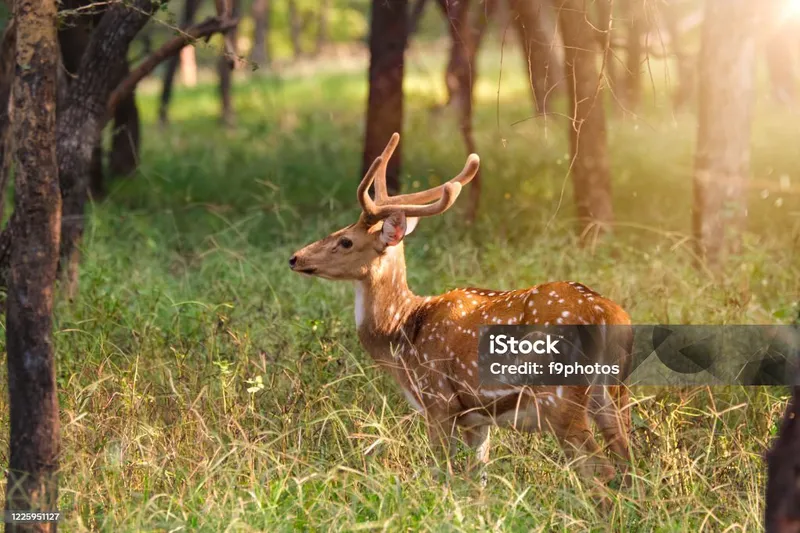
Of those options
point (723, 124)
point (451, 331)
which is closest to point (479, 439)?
point (451, 331)

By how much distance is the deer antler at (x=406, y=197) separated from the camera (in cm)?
603

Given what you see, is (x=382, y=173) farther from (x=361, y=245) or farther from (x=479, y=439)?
(x=479, y=439)

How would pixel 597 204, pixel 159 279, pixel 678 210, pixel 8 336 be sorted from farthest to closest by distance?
pixel 678 210 < pixel 597 204 < pixel 159 279 < pixel 8 336

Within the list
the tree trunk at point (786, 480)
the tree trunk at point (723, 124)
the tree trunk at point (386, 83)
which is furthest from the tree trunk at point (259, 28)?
the tree trunk at point (786, 480)

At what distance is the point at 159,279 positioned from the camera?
8281mm

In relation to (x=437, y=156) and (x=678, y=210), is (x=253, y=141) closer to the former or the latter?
(x=437, y=156)

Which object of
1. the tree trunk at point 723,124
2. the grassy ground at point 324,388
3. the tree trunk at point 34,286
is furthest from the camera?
the tree trunk at point 723,124

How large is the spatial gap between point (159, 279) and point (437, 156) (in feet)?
22.8

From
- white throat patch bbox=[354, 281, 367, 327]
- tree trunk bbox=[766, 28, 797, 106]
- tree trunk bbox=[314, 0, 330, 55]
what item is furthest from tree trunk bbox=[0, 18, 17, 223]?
tree trunk bbox=[314, 0, 330, 55]

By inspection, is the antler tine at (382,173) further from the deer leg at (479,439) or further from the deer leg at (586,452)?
the deer leg at (586,452)

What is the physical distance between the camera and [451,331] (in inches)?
227

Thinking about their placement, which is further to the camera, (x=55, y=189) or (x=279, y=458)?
(x=279, y=458)

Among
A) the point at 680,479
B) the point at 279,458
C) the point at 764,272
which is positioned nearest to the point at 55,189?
the point at 279,458

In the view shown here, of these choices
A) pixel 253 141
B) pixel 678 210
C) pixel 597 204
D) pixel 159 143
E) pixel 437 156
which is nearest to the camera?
pixel 597 204
